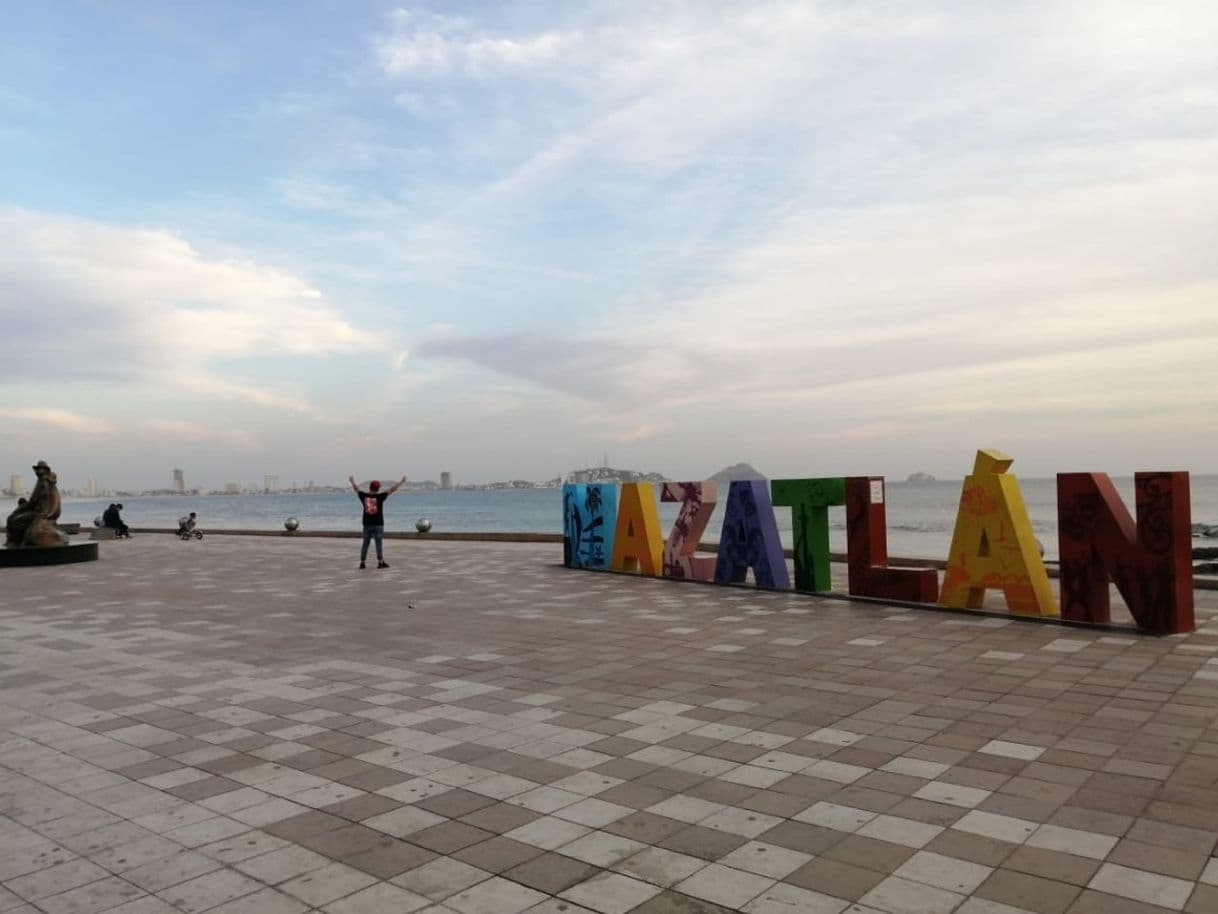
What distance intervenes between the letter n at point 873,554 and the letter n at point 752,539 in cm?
147

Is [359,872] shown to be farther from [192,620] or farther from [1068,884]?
[192,620]

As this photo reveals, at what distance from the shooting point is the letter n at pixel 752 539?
14320 mm

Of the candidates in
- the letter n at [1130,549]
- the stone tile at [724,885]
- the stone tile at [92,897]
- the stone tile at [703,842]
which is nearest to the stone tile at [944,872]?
the stone tile at [724,885]

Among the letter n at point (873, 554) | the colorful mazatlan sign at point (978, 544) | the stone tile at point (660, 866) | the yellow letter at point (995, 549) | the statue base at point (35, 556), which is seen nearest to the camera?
the stone tile at point (660, 866)

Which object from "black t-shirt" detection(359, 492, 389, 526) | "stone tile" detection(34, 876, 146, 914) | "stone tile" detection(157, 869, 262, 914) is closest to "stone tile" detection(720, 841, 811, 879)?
"stone tile" detection(157, 869, 262, 914)

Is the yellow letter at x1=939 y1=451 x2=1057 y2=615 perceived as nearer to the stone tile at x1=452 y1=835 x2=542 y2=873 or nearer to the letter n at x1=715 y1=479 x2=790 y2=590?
the letter n at x1=715 y1=479 x2=790 y2=590

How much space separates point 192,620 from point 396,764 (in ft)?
A: 25.5

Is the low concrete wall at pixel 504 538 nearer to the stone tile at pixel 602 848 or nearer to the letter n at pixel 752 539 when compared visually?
the letter n at pixel 752 539

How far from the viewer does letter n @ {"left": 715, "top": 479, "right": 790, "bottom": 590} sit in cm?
1432

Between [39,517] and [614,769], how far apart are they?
21770 millimetres

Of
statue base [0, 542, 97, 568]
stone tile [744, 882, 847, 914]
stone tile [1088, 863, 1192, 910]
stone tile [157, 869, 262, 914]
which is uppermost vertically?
statue base [0, 542, 97, 568]

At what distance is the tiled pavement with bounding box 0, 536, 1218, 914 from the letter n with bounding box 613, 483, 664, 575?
5195mm

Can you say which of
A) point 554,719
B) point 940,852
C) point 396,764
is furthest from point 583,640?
point 940,852

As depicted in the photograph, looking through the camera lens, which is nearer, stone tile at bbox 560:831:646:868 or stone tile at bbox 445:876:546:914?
stone tile at bbox 445:876:546:914
